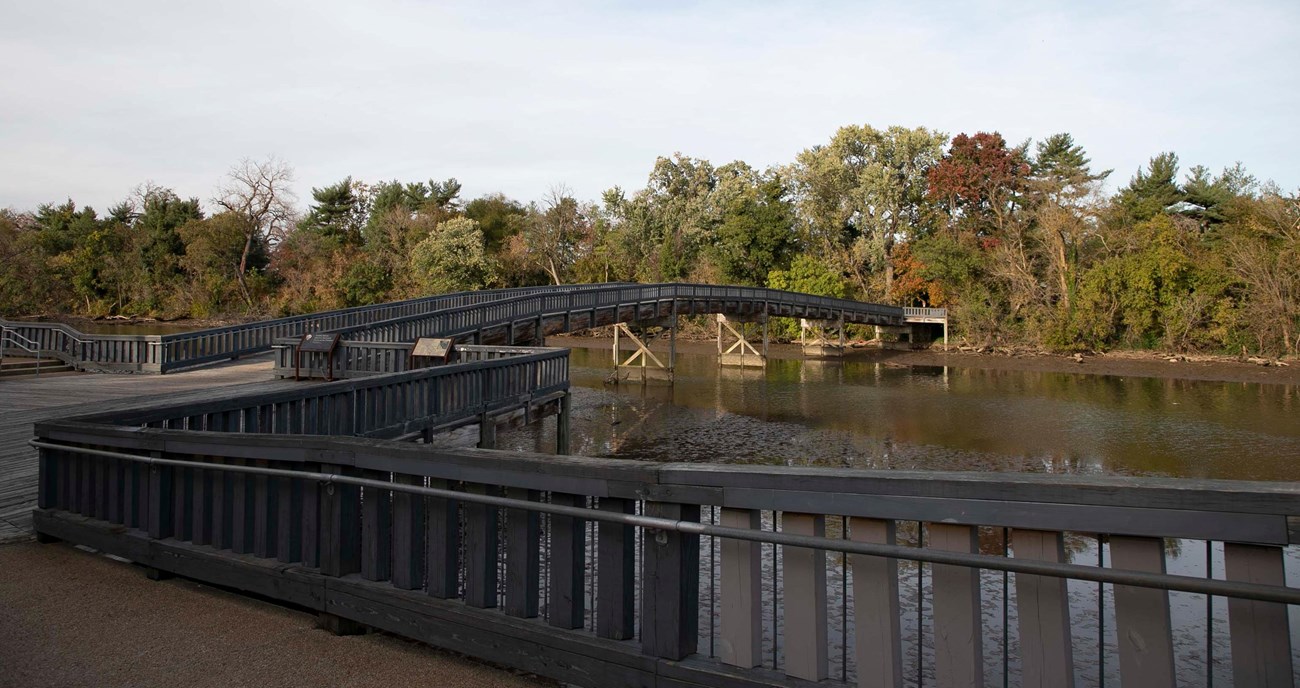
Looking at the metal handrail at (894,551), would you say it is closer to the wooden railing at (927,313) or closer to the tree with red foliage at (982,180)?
the wooden railing at (927,313)

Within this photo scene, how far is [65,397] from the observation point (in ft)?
49.2

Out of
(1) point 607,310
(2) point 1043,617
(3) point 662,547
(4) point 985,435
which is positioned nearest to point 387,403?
(3) point 662,547

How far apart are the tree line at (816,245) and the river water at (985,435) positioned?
7.88m

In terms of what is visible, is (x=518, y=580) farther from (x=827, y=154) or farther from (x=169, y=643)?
(x=827, y=154)

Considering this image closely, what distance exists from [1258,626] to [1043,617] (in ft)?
2.02

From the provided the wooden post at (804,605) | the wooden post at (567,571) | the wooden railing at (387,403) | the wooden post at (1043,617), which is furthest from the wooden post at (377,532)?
the wooden post at (1043,617)

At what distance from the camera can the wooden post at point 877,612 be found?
315 cm

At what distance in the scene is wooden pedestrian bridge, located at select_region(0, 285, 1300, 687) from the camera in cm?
269

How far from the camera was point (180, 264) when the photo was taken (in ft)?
228

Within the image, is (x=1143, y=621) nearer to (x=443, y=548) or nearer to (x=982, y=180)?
(x=443, y=548)

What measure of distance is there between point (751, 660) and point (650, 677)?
44 centimetres

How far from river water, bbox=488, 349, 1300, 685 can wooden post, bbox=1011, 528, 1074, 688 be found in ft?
11.4

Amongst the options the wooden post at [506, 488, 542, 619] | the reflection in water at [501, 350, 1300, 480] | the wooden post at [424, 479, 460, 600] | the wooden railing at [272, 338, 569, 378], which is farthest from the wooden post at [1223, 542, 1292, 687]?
the wooden railing at [272, 338, 569, 378]

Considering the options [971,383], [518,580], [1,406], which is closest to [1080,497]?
[518,580]
